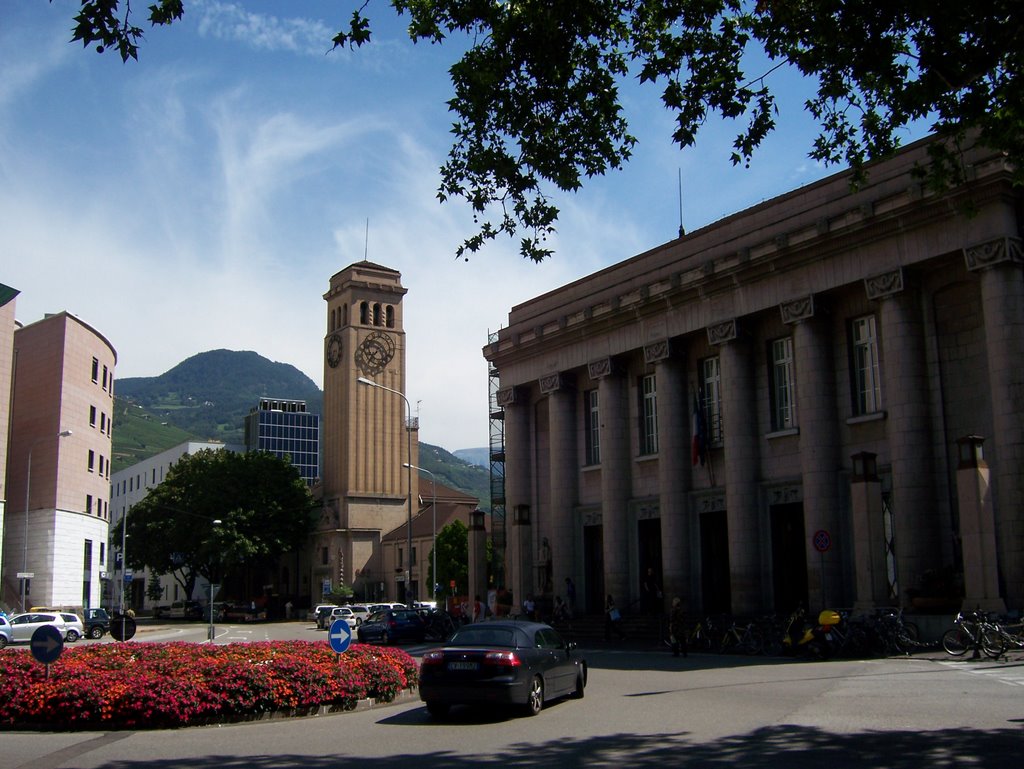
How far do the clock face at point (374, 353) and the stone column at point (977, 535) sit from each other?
3006 inches

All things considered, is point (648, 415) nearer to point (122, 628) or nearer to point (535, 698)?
point (122, 628)

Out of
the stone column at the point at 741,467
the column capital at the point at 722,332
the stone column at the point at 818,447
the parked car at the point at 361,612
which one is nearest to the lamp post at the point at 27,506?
the parked car at the point at 361,612

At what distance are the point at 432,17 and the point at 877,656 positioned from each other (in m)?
17.9

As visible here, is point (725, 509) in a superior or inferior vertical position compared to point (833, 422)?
inferior

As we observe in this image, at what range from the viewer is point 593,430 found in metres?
42.2

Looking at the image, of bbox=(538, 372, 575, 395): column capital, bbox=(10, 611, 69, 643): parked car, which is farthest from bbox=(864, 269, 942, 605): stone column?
bbox=(10, 611, 69, 643): parked car

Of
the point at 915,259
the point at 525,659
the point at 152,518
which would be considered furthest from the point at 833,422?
the point at 152,518

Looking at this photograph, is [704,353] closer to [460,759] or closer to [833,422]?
[833,422]

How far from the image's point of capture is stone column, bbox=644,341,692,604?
3622cm

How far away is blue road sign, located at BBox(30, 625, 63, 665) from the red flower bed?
0.47 m

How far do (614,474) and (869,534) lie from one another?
527 inches

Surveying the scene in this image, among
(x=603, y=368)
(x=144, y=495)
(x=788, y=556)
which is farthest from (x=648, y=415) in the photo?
(x=144, y=495)

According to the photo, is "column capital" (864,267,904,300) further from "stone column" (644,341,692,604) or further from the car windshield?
the car windshield

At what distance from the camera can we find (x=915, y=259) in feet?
94.2
